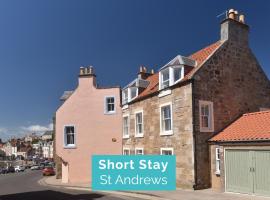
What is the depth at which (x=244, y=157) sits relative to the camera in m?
17.5

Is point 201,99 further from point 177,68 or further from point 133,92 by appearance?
point 133,92

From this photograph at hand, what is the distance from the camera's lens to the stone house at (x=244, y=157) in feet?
54.1

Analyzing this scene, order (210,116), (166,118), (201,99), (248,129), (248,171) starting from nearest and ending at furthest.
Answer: (248,171) < (248,129) < (201,99) < (210,116) < (166,118)

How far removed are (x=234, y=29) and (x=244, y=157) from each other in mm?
9249

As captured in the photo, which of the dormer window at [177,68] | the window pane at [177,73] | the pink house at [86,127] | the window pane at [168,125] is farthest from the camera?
the pink house at [86,127]

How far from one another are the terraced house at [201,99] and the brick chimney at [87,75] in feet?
24.6

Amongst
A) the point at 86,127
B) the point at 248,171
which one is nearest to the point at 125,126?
the point at 86,127

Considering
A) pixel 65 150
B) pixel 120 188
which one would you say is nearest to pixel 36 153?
pixel 65 150

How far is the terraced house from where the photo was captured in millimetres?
20406

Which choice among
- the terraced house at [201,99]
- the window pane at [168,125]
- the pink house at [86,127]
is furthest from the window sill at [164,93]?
the pink house at [86,127]

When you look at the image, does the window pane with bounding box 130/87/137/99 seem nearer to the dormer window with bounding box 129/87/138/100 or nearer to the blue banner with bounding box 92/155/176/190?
the dormer window with bounding box 129/87/138/100

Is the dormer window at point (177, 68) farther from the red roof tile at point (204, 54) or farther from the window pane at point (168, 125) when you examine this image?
the window pane at point (168, 125)

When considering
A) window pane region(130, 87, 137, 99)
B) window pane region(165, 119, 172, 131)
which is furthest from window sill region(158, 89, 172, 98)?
window pane region(130, 87, 137, 99)

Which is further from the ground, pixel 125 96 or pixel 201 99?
pixel 125 96
